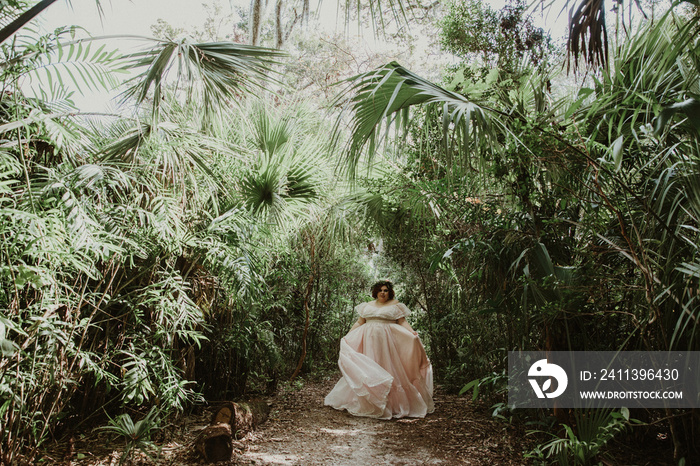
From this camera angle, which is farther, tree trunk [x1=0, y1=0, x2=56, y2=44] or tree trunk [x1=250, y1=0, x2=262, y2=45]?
tree trunk [x1=250, y1=0, x2=262, y2=45]

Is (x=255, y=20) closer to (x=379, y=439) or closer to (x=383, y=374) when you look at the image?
(x=383, y=374)

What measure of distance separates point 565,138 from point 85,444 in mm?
3521

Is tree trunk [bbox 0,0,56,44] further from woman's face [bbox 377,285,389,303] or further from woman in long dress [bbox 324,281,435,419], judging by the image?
woman's face [bbox 377,285,389,303]

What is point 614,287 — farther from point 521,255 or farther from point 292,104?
point 292,104

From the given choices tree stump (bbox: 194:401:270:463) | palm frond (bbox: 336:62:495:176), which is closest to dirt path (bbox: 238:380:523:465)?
tree stump (bbox: 194:401:270:463)

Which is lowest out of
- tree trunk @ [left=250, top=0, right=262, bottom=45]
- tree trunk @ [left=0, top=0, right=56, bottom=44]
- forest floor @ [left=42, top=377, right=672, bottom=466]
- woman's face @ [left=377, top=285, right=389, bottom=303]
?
forest floor @ [left=42, top=377, right=672, bottom=466]

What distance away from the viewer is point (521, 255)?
2.56 m

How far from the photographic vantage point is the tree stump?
2.88m

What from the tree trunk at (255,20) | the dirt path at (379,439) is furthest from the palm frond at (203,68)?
the tree trunk at (255,20)

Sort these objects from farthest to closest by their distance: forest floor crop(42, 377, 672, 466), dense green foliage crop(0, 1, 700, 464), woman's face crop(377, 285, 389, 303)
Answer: woman's face crop(377, 285, 389, 303) → forest floor crop(42, 377, 672, 466) → dense green foliage crop(0, 1, 700, 464)

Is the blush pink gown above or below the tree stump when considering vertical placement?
above

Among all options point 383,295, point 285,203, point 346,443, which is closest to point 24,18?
point 285,203

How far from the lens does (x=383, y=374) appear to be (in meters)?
4.39

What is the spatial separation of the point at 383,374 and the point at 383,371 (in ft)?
0.17
